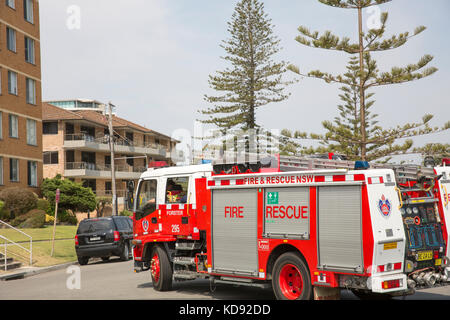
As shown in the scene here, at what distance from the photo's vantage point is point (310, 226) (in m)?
9.34

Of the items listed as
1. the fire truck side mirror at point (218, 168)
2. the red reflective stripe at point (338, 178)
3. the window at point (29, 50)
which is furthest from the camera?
the window at point (29, 50)

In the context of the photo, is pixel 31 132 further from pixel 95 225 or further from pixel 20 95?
pixel 95 225

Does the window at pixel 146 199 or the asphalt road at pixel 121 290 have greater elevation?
the window at pixel 146 199

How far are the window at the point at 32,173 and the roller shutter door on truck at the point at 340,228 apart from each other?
35.5 metres

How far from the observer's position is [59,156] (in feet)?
183

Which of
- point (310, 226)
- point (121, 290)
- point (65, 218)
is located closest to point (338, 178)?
point (310, 226)

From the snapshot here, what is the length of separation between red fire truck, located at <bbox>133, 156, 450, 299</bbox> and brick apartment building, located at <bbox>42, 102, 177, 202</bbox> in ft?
131

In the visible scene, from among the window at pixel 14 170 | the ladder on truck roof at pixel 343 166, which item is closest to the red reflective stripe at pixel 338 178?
the ladder on truck roof at pixel 343 166

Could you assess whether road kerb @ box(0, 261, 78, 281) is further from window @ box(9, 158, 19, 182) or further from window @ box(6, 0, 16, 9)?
window @ box(6, 0, 16, 9)

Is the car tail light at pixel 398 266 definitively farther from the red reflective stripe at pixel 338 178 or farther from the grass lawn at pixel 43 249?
the grass lawn at pixel 43 249

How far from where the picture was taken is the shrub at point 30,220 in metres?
33.2
